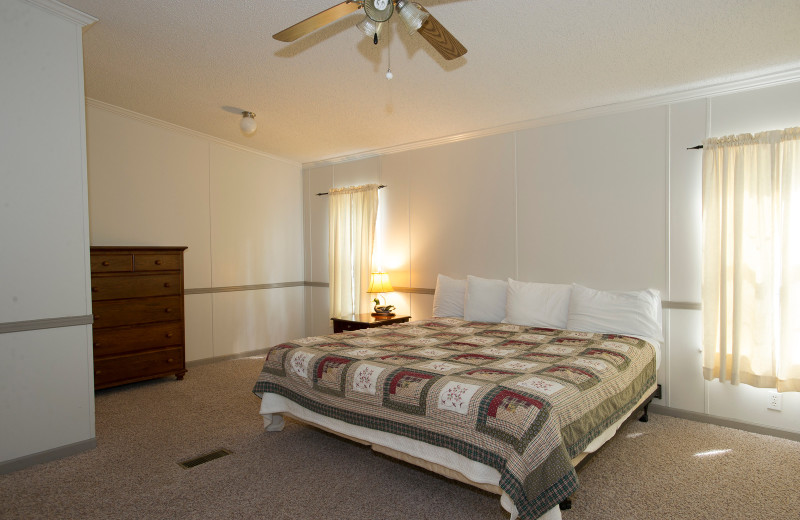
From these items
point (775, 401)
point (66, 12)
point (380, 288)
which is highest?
point (66, 12)

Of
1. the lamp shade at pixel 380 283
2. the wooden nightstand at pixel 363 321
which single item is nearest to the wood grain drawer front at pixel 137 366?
the wooden nightstand at pixel 363 321

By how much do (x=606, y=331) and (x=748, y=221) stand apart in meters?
1.23

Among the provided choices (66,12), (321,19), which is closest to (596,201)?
(321,19)

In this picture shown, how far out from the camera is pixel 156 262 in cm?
436

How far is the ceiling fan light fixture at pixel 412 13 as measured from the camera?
1.94m

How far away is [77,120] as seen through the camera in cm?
294

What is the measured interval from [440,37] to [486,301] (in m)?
2.62

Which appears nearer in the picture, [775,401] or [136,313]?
[775,401]

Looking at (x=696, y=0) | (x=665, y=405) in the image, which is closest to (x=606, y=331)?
(x=665, y=405)

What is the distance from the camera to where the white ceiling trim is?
124 inches

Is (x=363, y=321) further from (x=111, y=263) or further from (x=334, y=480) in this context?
(x=111, y=263)

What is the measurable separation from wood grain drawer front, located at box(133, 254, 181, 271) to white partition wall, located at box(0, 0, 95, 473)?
1287 millimetres

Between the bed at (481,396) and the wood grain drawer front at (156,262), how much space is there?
1.92m

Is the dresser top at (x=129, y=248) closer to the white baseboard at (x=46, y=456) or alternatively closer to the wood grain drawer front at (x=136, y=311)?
the wood grain drawer front at (x=136, y=311)
